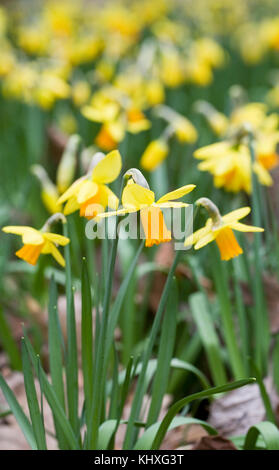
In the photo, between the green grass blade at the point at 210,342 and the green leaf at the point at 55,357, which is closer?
the green leaf at the point at 55,357

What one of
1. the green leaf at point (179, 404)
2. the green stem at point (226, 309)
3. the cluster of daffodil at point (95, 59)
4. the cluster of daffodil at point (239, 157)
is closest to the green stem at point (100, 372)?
the green leaf at point (179, 404)

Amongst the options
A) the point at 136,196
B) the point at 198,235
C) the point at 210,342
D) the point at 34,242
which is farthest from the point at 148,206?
the point at 210,342

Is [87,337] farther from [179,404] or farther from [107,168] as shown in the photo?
[107,168]

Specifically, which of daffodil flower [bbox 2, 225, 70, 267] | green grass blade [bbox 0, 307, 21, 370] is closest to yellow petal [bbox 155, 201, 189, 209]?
daffodil flower [bbox 2, 225, 70, 267]

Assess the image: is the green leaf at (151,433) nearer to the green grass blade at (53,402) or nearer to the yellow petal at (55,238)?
the green grass blade at (53,402)

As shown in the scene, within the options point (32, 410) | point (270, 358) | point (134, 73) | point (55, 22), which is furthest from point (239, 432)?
point (55, 22)

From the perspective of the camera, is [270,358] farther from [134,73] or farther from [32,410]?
[134,73]

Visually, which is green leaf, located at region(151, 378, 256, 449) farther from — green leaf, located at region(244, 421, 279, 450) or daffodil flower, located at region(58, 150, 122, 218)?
daffodil flower, located at region(58, 150, 122, 218)
